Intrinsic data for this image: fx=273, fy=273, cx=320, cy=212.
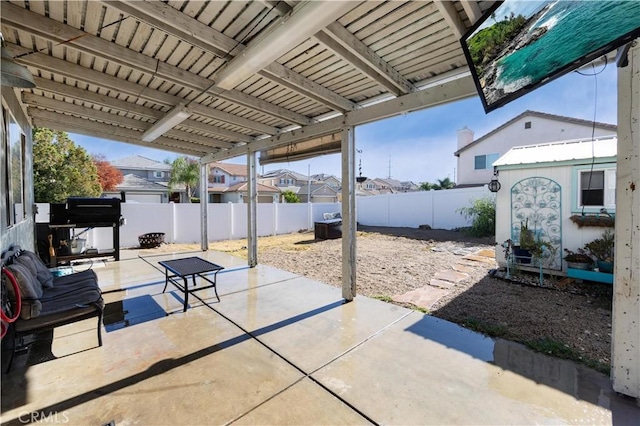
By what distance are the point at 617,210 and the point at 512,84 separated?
1326 millimetres

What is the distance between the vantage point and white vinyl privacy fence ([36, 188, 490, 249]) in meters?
9.02

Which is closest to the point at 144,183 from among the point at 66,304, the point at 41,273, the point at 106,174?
the point at 106,174

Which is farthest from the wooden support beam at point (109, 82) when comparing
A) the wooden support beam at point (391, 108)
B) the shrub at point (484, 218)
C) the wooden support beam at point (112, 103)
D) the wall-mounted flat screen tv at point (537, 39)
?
the shrub at point (484, 218)

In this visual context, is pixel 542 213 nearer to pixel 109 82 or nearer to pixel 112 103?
pixel 109 82

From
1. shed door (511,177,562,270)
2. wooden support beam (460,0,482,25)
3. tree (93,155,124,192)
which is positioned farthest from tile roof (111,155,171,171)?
wooden support beam (460,0,482,25)

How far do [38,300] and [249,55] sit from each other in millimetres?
3006

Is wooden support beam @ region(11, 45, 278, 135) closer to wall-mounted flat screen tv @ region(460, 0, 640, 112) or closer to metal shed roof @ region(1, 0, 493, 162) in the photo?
metal shed roof @ region(1, 0, 493, 162)

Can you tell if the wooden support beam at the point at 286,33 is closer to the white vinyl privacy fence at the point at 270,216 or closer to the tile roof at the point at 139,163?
the white vinyl privacy fence at the point at 270,216

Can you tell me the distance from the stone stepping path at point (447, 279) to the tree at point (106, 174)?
23.1m

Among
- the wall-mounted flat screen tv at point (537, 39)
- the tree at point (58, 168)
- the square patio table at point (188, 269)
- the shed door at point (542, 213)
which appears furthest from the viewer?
the tree at point (58, 168)

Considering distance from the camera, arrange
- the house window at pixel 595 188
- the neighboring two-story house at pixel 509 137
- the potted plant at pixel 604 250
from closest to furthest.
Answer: the potted plant at pixel 604 250 → the house window at pixel 595 188 → the neighboring two-story house at pixel 509 137

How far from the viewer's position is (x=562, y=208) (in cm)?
516

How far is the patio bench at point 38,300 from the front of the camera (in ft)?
7.68

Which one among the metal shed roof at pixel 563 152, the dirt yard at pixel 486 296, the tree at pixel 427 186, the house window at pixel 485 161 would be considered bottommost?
the dirt yard at pixel 486 296
